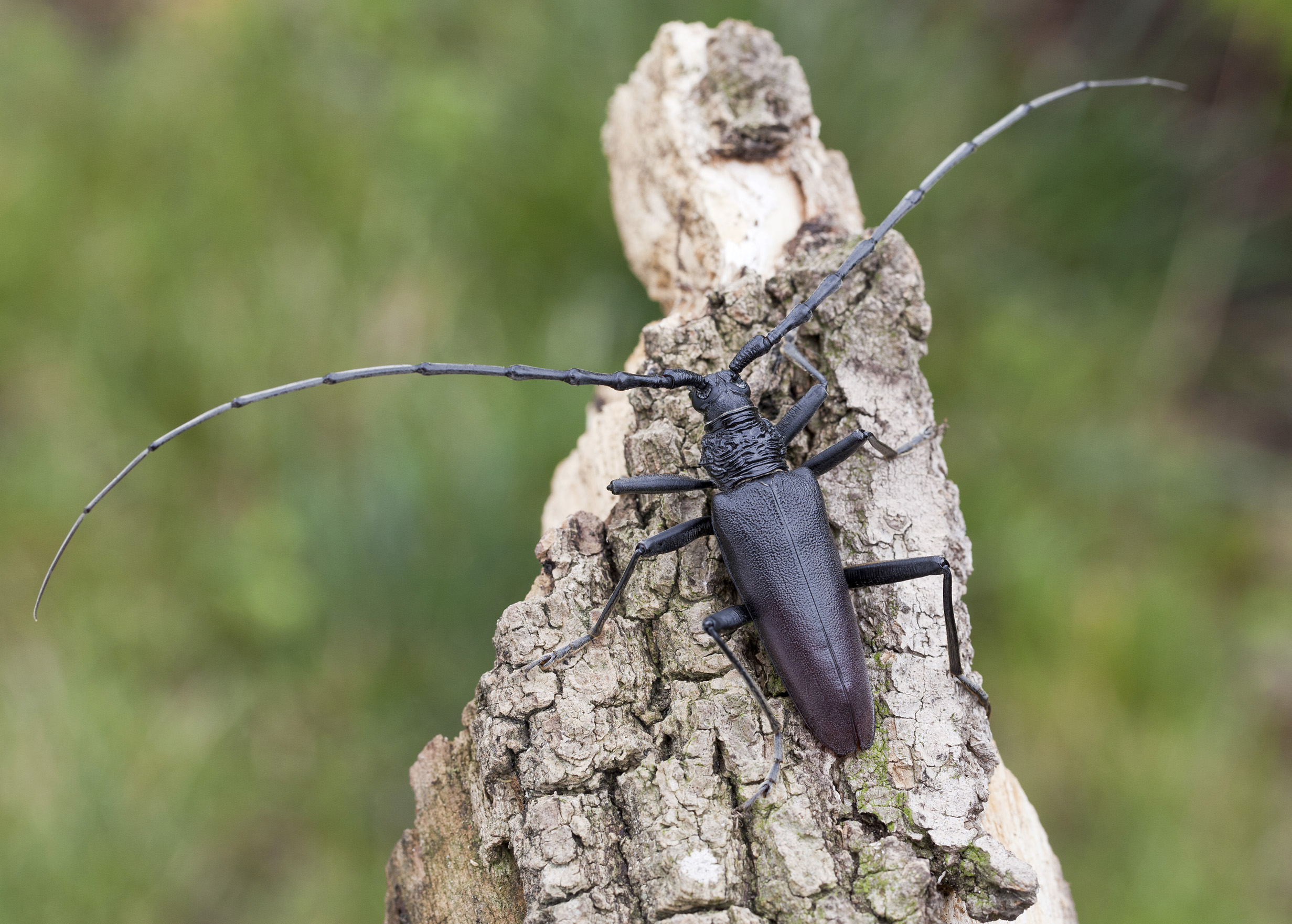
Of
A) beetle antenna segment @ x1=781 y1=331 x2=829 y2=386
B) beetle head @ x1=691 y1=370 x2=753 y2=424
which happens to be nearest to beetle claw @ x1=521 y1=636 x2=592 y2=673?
beetle head @ x1=691 y1=370 x2=753 y2=424

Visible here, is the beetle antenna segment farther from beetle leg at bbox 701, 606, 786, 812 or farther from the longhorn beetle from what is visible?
beetle leg at bbox 701, 606, 786, 812

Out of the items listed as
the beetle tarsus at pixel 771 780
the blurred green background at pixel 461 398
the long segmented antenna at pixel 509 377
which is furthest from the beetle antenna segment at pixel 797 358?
the blurred green background at pixel 461 398

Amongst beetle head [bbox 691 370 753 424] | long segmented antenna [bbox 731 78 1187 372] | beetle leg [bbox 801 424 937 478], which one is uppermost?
long segmented antenna [bbox 731 78 1187 372]

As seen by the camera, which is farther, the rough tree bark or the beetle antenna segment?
the beetle antenna segment

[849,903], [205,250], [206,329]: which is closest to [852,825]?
[849,903]

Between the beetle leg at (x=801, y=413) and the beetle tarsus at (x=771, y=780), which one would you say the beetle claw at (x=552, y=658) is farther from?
the beetle leg at (x=801, y=413)

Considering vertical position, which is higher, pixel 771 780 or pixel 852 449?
pixel 852 449

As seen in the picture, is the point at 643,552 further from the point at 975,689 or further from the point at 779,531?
the point at 975,689

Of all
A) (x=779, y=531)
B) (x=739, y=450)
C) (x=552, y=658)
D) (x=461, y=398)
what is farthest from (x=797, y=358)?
(x=461, y=398)
